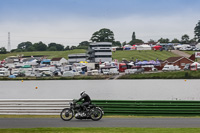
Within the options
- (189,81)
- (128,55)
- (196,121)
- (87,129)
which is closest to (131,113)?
(196,121)

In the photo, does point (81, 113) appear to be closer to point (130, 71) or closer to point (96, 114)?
point (96, 114)

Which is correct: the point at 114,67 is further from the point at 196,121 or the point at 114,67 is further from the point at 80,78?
the point at 196,121

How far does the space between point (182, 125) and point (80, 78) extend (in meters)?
88.0

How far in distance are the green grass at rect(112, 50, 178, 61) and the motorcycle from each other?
426 feet

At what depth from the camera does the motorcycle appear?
64.7 feet

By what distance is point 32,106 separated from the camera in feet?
71.7

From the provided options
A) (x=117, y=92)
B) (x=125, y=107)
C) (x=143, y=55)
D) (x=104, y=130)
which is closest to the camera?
(x=104, y=130)

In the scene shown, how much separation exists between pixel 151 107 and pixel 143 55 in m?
138

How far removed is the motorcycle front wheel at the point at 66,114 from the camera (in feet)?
65.6

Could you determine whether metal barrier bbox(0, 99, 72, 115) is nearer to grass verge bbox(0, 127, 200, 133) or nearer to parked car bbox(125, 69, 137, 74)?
grass verge bbox(0, 127, 200, 133)

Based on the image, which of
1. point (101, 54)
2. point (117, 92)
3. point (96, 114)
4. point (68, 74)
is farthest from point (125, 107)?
point (101, 54)

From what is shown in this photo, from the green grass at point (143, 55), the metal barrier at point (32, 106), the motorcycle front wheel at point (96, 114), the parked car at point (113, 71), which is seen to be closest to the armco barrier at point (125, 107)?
the metal barrier at point (32, 106)

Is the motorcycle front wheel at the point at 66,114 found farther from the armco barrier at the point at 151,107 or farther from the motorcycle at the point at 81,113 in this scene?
the armco barrier at the point at 151,107

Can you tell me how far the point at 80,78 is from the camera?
105188 mm
